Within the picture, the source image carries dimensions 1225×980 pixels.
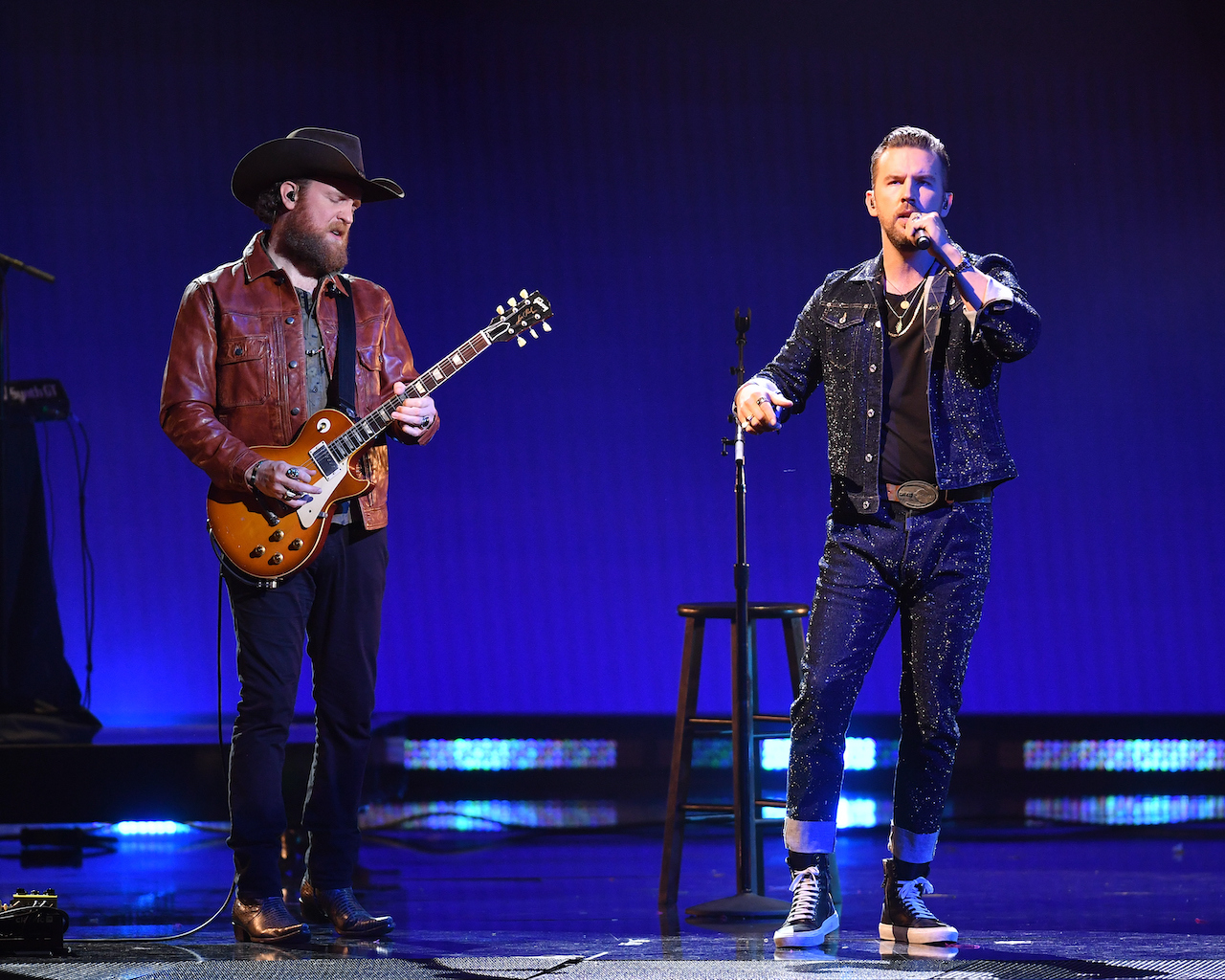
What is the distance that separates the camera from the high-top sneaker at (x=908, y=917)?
7.91 ft

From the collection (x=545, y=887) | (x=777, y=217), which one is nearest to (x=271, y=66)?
(x=777, y=217)

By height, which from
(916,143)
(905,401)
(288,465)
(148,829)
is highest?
(916,143)

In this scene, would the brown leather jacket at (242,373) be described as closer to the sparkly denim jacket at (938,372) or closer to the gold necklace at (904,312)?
the sparkly denim jacket at (938,372)

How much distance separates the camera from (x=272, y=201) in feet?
9.36

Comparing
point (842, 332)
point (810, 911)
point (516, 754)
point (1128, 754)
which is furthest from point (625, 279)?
point (810, 911)

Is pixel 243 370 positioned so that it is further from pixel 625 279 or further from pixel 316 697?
pixel 625 279

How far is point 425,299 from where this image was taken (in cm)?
585

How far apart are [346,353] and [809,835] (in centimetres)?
135

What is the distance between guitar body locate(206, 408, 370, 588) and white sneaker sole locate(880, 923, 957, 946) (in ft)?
4.37

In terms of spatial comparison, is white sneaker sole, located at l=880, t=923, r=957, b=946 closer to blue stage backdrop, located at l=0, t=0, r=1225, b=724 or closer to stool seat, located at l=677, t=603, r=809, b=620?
stool seat, located at l=677, t=603, r=809, b=620

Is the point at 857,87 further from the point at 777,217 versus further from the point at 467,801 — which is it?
the point at 467,801

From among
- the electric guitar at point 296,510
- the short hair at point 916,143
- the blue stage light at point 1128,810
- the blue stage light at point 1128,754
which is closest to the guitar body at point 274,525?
the electric guitar at point 296,510

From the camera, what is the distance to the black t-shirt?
2.46 meters

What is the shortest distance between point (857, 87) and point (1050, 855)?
3.51 metres
